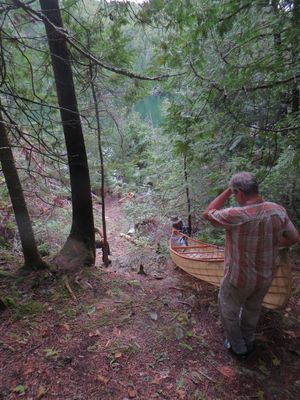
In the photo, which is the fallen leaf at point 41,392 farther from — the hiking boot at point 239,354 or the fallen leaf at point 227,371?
the hiking boot at point 239,354

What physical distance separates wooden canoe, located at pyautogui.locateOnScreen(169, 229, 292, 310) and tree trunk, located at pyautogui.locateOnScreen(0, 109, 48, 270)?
7.60 ft

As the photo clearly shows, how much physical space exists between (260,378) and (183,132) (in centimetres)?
302

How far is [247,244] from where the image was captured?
240cm

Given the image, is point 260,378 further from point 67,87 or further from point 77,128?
point 67,87

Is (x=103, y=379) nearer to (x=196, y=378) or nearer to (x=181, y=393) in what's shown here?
(x=181, y=393)

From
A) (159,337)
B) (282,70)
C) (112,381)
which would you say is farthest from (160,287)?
(282,70)

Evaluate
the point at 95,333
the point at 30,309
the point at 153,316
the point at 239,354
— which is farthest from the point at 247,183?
the point at 30,309

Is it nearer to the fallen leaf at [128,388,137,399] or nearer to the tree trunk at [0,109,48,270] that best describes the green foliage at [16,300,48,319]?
the tree trunk at [0,109,48,270]

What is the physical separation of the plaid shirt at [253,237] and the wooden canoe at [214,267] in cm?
32

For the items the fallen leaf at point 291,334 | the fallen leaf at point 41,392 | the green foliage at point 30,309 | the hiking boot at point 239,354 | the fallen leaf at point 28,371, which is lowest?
the fallen leaf at point 291,334

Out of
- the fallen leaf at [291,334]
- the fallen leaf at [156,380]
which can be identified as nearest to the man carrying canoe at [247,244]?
the fallen leaf at [291,334]

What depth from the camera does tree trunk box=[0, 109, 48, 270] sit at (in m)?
3.53

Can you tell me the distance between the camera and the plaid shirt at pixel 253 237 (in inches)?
92.0

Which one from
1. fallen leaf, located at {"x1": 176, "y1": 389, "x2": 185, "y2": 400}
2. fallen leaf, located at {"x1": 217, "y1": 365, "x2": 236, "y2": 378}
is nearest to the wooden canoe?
fallen leaf, located at {"x1": 217, "y1": 365, "x2": 236, "y2": 378}
